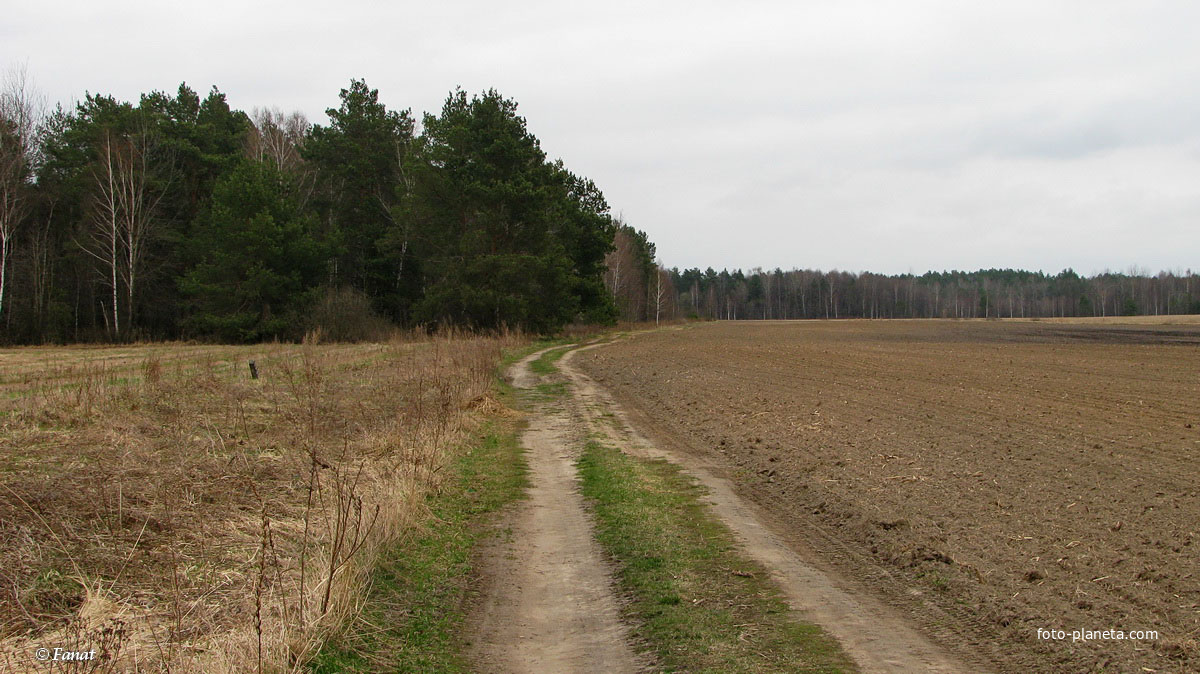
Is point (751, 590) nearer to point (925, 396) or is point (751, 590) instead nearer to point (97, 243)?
point (925, 396)

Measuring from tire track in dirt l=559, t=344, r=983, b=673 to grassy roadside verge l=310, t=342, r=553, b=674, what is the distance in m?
2.44

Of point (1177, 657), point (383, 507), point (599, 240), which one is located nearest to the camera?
point (1177, 657)

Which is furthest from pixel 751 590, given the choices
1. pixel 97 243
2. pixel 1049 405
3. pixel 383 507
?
pixel 97 243

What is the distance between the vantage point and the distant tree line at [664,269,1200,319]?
176 m

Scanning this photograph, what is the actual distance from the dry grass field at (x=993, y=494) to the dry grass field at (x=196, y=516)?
4.09 m

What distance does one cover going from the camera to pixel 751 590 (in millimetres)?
5922

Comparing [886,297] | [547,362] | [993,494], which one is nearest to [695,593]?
[993,494]

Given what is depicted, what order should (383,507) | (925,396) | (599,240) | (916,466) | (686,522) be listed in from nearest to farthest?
1. (383,507)
2. (686,522)
3. (916,466)
4. (925,396)
5. (599,240)

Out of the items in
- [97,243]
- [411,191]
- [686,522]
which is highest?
[411,191]

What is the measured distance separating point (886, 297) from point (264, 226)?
571 feet

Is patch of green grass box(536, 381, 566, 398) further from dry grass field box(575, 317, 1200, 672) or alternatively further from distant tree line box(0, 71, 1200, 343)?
distant tree line box(0, 71, 1200, 343)

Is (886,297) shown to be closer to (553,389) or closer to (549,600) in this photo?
(553,389)

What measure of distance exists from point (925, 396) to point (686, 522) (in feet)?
39.8

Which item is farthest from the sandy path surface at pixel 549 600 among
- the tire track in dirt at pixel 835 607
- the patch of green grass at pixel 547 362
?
the patch of green grass at pixel 547 362
